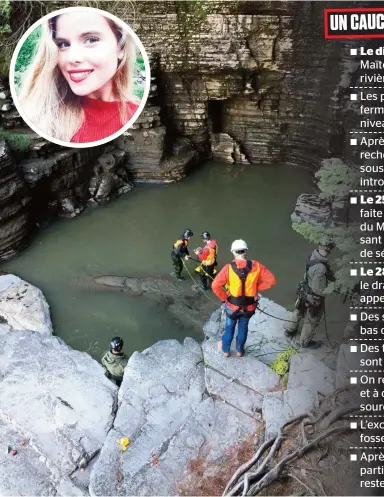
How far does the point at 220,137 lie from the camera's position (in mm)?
12445

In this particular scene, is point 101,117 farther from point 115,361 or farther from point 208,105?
point 208,105

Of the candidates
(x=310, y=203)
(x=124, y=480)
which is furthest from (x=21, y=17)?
(x=124, y=480)

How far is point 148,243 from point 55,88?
13.2 ft

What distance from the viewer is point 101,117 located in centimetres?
699

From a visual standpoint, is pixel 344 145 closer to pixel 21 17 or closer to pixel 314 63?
pixel 314 63

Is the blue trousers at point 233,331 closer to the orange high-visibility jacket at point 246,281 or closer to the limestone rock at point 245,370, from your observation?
the limestone rock at point 245,370

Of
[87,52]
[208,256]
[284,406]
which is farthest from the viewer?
[208,256]

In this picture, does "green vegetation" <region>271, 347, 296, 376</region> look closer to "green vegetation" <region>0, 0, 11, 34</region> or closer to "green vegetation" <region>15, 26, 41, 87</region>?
"green vegetation" <region>15, 26, 41, 87</region>


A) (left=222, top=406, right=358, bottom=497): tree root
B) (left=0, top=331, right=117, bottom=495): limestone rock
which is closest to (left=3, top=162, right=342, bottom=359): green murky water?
(left=0, top=331, right=117, bottom=495): limestone rock

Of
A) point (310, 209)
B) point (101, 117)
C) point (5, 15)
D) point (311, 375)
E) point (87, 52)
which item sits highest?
point (5, 15)

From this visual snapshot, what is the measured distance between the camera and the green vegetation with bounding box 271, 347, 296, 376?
5.27 meters

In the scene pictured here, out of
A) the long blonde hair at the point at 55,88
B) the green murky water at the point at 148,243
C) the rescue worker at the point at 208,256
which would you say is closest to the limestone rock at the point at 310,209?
the green murky water at the point at 148,243

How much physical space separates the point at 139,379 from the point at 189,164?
7864 millimetres

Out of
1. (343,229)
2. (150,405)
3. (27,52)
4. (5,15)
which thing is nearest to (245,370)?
(150,405)
